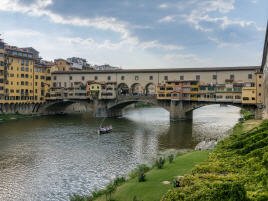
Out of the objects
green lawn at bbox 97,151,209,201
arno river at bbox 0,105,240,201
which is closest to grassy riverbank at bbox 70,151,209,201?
green lawn at bbox 97,151,209,201

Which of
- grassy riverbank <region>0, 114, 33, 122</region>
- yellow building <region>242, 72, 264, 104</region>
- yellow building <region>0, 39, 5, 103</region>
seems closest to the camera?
yellow building <region>242, 72, 264, 104</region>

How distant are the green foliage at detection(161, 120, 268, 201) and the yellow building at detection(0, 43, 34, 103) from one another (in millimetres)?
66241

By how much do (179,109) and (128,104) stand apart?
794 inches

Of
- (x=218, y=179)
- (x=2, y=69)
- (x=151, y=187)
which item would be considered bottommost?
(x=151, y=187)

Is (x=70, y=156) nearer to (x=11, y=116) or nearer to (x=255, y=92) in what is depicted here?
(x=255, y=92)

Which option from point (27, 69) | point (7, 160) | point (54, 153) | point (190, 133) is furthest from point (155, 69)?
point (7, 160)

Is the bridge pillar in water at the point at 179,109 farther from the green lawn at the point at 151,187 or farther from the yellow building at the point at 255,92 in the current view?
the green lawn at the point at 151,187

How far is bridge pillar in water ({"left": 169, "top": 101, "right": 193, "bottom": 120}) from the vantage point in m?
63.2

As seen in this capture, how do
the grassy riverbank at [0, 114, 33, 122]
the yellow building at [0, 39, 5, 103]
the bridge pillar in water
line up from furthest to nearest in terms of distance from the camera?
the yellow building at [0, 39, 5, 103]
the grassy riverbank at [0, 114, 33, 122]
the bridge pillar in water

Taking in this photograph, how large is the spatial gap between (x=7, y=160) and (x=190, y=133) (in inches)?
1213

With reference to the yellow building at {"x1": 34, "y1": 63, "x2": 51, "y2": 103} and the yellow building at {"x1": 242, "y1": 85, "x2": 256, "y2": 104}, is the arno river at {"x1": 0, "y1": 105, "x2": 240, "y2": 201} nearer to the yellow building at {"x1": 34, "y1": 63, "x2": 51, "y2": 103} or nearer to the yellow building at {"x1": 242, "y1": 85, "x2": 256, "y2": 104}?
the yellow building at {"x1": 242, "y1": 85, "x2": 256, "y2": 104}

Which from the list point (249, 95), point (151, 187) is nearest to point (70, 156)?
point (151, 187)

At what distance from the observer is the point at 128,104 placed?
78062 mm

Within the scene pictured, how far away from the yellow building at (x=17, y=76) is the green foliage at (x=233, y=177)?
6624 centimetres
